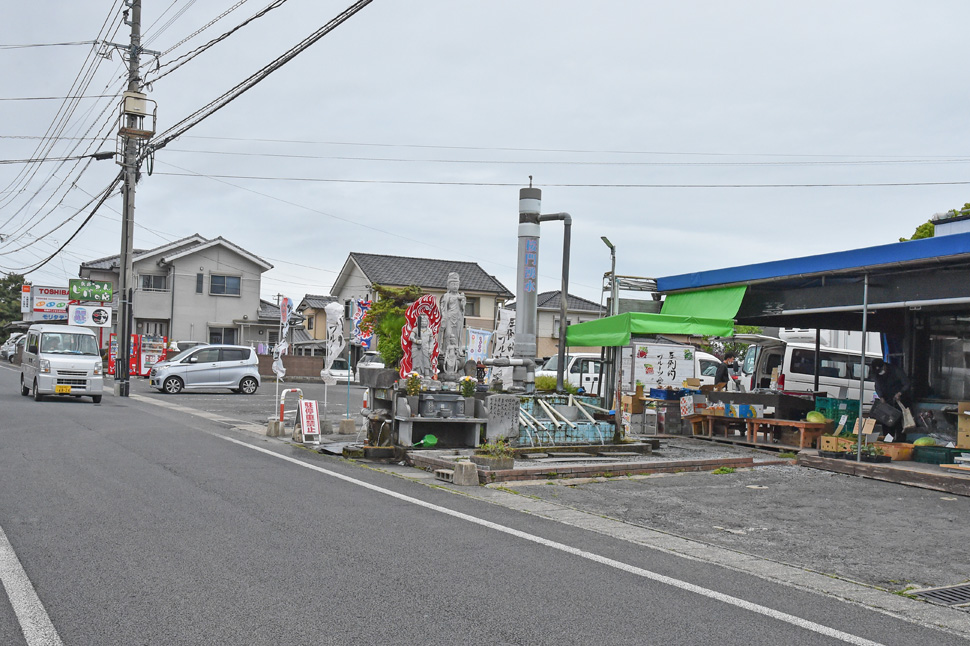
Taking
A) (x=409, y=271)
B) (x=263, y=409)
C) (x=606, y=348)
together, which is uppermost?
(x=409, y=271)

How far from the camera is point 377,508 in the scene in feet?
25.8

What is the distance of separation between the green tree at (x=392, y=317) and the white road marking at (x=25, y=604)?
9283 mm

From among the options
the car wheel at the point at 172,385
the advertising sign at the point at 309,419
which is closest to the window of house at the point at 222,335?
the car wheel at the point at 172,385

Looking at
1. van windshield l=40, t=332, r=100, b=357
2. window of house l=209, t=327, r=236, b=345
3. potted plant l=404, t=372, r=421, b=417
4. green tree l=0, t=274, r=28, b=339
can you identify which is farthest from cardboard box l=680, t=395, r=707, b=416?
green tree l=0, t=274, r=28, b=339

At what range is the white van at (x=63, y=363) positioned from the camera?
21000 millimetres

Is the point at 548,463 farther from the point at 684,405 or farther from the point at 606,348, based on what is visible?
the point at 684,405

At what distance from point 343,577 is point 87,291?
3846 cm

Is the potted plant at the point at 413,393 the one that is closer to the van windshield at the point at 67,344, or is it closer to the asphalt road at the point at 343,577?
the asphalt road at the point at 343,577

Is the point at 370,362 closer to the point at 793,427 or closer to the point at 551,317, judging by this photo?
the point at 793,427

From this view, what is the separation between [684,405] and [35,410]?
1418 cm

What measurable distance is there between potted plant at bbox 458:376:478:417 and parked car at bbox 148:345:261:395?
17.9m

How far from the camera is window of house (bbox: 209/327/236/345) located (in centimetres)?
4617

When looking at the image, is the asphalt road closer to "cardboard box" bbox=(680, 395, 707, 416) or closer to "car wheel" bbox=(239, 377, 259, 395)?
"cardboard box" bbox=(680, 395, 707, 416)

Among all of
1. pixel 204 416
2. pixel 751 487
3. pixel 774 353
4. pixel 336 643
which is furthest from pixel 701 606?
pixel 774 353
